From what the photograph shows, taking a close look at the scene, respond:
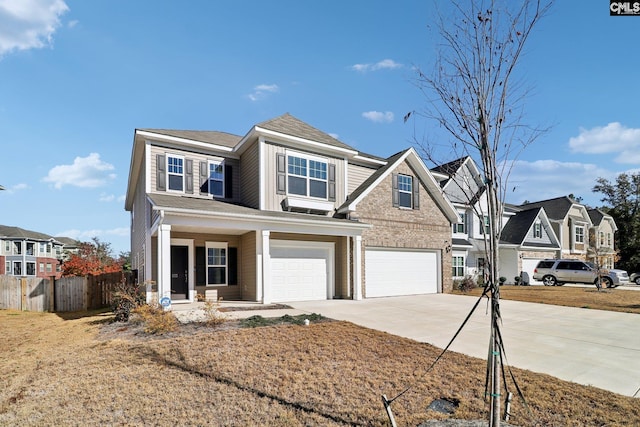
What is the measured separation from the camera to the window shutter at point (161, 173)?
541 inches

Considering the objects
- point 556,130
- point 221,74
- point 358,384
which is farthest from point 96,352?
point 221,74

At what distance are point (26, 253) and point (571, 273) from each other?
181 feet

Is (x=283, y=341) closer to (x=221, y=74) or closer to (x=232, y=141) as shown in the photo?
(x=221, y=74)

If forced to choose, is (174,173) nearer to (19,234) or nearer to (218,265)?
(218,265)

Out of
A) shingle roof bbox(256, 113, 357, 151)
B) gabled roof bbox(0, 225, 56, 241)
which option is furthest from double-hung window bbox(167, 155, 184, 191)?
gabled roof bbox(0, 225, 56, 241)

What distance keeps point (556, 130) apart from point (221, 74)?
10.8 meters

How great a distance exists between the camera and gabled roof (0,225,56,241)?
41.8 m

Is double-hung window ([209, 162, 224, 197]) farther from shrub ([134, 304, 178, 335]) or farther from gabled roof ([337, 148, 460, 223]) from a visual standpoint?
shrub ([134, 304, 178, 335])

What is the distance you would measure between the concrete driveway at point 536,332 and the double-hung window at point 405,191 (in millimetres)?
4764

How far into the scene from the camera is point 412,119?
14.5ft

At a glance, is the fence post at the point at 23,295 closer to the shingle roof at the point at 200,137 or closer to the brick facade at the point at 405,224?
the shingle roof at the point at 200,137

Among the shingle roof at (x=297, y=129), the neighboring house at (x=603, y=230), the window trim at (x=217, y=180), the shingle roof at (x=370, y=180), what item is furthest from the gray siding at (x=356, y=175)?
the neighboring house at (x=603, y=230)

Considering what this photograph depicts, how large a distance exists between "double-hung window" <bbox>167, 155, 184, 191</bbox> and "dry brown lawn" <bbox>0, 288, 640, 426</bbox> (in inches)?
288

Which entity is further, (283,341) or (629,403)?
(283,341)
